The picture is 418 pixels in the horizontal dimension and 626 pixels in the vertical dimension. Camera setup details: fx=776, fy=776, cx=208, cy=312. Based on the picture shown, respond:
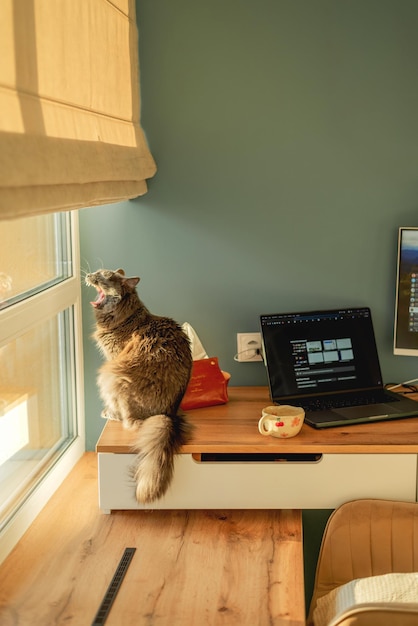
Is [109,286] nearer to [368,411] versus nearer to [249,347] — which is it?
[249,347]

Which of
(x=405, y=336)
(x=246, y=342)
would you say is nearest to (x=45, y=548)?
(x=246, y=342)

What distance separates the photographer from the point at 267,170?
2348 millimetres

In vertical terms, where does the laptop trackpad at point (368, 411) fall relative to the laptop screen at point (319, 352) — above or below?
below

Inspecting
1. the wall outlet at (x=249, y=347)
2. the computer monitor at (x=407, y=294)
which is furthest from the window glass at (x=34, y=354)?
the computer monitor at (x=407, y=294)

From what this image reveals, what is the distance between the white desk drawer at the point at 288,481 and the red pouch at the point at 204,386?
283 millimetres

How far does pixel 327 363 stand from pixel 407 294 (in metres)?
0.33

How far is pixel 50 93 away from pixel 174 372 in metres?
0.81

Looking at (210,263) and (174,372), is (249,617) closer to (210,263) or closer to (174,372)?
(174,372)

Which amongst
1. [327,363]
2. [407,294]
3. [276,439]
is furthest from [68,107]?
[407,294]

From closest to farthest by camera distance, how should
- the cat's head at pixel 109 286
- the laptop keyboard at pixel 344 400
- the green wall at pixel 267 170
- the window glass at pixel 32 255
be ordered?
the window glass at pixel 32 255
the cat's head at pixel 109 286
the laptop keyboard at pixel 344 400
the green wall at pixel 267 170

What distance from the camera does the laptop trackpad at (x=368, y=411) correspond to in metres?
2.11

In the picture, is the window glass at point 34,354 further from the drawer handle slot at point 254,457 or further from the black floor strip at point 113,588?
the drawer handle slot at point 254,457

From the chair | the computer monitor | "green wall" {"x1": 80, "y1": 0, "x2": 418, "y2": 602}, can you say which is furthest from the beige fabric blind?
the chair

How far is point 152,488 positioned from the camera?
1881 millimetres
